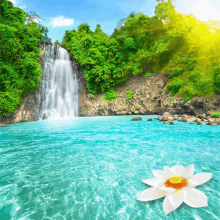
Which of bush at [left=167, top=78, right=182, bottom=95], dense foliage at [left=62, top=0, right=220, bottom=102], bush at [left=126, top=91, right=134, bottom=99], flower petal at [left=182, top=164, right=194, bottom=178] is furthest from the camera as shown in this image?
bush at [left=126, top=91, right=134, bottom=99]

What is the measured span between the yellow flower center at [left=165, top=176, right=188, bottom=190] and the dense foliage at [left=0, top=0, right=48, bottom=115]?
16.1m

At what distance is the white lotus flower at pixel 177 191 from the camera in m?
1.84

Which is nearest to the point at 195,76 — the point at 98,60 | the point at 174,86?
the point at 174,86

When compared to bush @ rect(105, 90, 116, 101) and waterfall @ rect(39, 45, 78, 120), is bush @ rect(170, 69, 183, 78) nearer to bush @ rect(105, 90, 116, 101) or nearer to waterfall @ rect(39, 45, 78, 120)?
bush @ rect(105, 90, 116, 101)

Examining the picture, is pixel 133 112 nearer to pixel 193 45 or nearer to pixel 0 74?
pixel 193 45

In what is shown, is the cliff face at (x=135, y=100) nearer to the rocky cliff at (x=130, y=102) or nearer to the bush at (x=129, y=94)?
the rocky cliff at (x=130, y=102)

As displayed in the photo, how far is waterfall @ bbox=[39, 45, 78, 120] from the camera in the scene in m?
18.8

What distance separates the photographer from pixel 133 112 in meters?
20.9

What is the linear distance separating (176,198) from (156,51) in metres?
21.2

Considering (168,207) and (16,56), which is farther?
(16,56)

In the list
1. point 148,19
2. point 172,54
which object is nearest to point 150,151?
point 172,54

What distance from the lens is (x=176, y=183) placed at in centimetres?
204

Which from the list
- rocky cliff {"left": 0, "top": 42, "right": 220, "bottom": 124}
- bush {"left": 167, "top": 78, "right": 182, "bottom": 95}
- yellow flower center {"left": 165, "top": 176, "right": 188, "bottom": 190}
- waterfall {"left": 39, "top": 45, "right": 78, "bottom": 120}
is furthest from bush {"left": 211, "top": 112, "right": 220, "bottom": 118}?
waterfall {"left": 39, "top": 45, "right": 78, "bottom": 120}

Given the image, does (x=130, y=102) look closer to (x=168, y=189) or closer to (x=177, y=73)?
(x=177, y=73)
